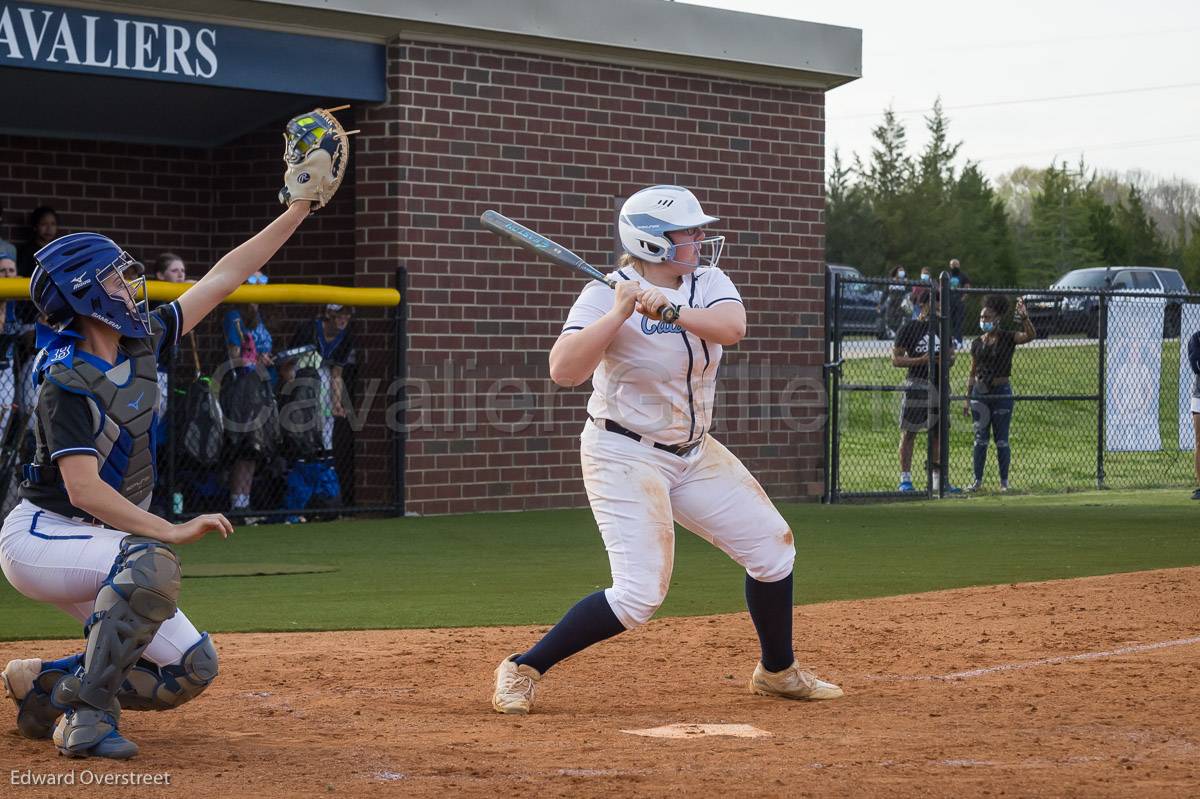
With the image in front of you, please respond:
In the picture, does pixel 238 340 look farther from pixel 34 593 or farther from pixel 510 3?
pixel 34 593

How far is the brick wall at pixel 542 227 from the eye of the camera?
1409 centimetres

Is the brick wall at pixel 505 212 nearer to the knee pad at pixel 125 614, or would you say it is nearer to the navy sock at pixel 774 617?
the navy sock at pixel 774 617

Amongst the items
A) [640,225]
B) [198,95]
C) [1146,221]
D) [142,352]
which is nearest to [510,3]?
[198,95]

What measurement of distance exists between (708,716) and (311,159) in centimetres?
255

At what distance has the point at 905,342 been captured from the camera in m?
16.5

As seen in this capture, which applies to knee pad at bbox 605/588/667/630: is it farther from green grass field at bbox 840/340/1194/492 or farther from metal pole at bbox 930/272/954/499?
green grass field at bbox 840/340/1194/492

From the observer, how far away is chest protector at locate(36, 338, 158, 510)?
4.95 meters

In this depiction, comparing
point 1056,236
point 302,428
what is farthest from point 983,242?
point 302,428

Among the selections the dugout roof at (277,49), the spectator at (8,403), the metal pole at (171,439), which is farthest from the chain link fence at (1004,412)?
the spectator at (8,403)

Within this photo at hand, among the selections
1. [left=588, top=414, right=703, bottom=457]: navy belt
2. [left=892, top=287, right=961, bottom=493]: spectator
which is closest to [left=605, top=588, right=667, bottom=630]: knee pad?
[left=588, top=414, right=703, bottom=457]: navy belt

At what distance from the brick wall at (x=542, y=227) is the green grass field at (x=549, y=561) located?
88 centimetres

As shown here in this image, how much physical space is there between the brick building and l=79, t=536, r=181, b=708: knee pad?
8.43m

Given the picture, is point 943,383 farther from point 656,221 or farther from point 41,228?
point 656,221

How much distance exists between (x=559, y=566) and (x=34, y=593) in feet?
19.5
